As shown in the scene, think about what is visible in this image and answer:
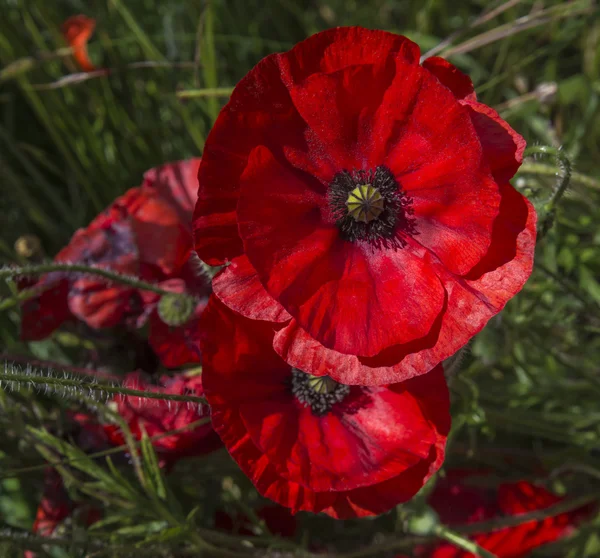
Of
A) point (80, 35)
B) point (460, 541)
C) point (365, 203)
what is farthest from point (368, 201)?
point (80, 35)

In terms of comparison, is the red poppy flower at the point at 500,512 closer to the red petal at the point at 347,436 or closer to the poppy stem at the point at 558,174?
the red petal at the point at 347,436

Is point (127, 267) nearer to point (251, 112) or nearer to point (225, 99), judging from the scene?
point (251, 112)

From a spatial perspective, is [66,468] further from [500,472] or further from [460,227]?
[500,472]

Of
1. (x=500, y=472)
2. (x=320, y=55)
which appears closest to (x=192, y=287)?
(x=320, y=55)

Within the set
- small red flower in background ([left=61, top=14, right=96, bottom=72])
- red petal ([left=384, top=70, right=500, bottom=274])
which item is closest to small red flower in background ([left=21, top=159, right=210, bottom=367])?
red petal ([left=384, top=70, right=500, bottom=274])

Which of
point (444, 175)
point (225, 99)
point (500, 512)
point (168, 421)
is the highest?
point (444, 175)

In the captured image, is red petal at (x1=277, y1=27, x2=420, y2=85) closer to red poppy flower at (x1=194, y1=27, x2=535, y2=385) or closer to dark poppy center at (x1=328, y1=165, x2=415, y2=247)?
red poppy flower at (x1=194, y1=27, x2=535, y2=385)

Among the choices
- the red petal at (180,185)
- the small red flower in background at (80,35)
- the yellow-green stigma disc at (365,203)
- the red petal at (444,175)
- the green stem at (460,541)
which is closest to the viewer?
the red petal at (444,175)

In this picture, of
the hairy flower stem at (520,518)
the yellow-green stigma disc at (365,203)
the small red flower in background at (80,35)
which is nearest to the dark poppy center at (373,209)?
the yellow-green stigma disc at (365,203)
